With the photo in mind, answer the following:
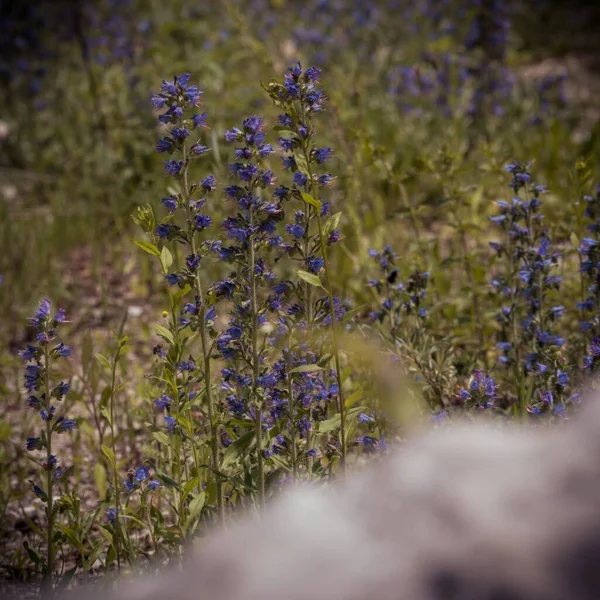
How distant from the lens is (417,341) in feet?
10.1

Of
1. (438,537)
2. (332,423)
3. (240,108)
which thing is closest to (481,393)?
(332,423)

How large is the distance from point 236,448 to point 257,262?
470 millimetres

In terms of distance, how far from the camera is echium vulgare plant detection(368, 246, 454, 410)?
2893 mm

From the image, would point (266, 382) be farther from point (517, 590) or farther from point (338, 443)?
point (517, 590)

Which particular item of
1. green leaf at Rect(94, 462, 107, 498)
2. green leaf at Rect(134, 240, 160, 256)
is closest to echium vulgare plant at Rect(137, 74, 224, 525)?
green leaf at Rect(134, 240, 160, 256)

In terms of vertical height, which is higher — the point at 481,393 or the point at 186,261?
the point at 186,261

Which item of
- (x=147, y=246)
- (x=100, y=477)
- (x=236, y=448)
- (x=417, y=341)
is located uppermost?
(x=147, y=246)

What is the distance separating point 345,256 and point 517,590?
3330mm

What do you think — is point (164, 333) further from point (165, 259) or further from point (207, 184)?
point (207, 184)

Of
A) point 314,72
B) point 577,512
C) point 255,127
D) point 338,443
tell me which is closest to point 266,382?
point 338,443

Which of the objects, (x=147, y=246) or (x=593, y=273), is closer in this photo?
(x=147, y=246)

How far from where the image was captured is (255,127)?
2281 millimetres

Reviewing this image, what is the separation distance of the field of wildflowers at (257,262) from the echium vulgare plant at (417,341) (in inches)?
0.5

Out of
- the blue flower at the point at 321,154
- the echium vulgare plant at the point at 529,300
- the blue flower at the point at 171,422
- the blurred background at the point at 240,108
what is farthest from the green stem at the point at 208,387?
the blurred background at the point at 240,108
